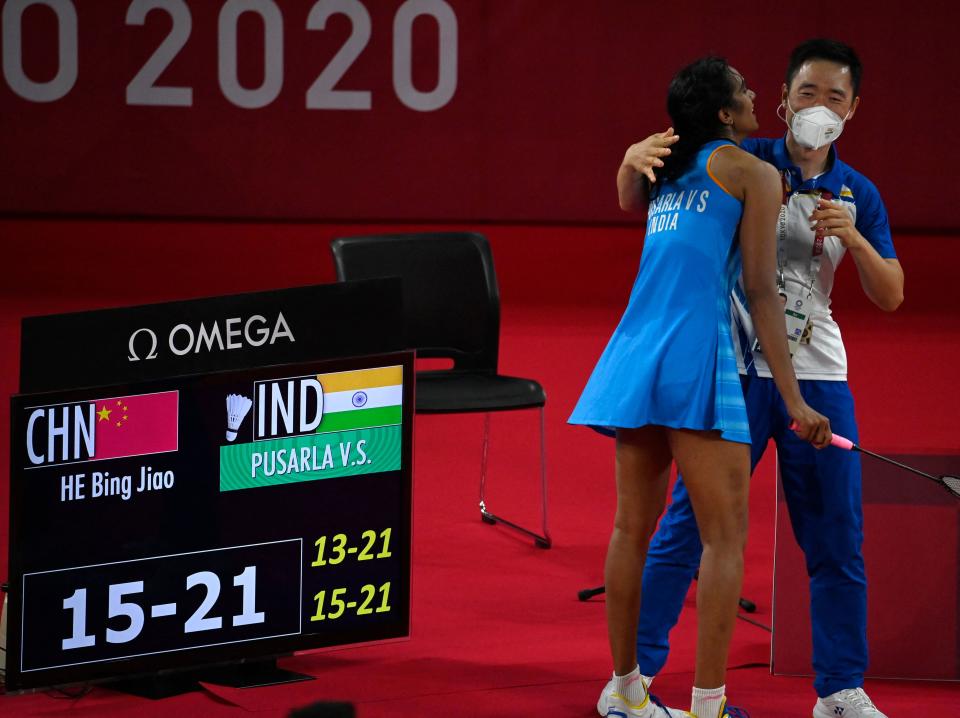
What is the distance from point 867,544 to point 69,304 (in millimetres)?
5907

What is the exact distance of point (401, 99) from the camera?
10477 millimetres

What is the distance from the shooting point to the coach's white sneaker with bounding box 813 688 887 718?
349 cm

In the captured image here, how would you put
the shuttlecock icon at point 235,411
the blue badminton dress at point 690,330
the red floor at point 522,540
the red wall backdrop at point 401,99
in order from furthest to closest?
the red wall backdrop at point 401,99
the red floor at point 522,540
the shuttlecock icon at point 235,411
the blue badminton dress at point 690,330

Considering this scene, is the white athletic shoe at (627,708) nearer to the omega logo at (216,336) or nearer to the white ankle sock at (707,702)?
the white ankle sock at (707,702)

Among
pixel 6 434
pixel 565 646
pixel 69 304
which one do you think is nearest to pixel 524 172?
pixel 69 304

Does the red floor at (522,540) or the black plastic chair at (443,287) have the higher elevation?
the black plastic chair at (443,287)

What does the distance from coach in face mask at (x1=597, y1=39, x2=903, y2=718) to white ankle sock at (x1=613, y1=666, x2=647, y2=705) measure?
0.11 metres

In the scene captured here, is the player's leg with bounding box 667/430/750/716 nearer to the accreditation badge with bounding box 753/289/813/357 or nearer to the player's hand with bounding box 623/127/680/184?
the accreditation badge with bounding box 753/289/813/357

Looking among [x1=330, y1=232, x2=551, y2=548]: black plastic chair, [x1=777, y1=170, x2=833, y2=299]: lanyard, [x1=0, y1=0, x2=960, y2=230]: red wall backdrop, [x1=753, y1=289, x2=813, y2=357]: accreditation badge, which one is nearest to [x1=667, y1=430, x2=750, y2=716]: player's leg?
[x1=753, y1=289, x2=813, y2=357]: accreditation badge

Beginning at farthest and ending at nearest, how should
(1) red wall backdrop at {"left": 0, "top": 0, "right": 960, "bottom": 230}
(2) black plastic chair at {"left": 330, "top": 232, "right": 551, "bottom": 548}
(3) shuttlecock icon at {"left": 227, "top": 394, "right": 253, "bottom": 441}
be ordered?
(1) red wall backdrop at {"left": 0, "top": 0, "right": 960, "bottom": 230} → (2) black plastic chair at {"left": 330, "top": 232, "right": 551, "bottom": 548} → (3) shuttlecock icon at {"left": 227, "top": 394, "right": 253, "bottom": 441}

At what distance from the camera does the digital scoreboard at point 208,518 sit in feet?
10.6

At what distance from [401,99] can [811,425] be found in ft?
24.9

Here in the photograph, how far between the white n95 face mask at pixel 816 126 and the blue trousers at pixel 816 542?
0.57 m

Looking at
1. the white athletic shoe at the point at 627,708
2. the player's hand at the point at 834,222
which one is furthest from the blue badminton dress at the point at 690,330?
the white athletic shoe at the point at 627,708
